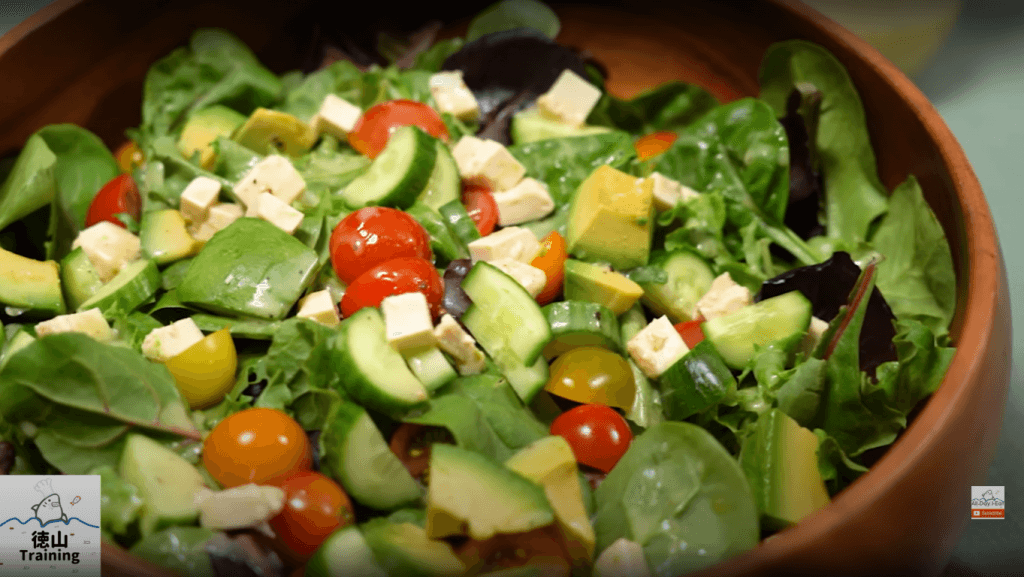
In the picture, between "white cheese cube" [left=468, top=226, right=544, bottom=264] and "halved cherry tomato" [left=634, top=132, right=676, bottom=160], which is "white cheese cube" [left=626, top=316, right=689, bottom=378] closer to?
"white cheese cube" [left=468, top=226, right=544, bottom=264]

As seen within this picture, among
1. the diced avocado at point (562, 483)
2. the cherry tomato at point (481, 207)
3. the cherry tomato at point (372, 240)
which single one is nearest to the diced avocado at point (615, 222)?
the cherry tomato at point (481, 207)

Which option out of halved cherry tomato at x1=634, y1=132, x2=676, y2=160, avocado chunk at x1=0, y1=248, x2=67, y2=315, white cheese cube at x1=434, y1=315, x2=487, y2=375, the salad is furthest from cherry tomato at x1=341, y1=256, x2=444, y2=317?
halved cherry tomato at x1=634, y1=132, x2=676, y2=160

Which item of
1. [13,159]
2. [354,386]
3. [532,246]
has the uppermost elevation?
[532,246]

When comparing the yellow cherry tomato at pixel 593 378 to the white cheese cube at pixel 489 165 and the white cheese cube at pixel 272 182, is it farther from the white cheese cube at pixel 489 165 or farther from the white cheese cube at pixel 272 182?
the white cheese cube at pixel 272 182

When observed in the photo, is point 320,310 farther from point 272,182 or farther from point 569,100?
point 569,100

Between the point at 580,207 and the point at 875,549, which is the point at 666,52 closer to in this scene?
the point at 580,207

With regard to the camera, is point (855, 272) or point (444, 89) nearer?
point (855, 272)

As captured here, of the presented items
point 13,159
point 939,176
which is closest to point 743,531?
point 939,176

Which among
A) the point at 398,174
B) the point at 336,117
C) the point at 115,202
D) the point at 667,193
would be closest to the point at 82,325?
the point at 115,202

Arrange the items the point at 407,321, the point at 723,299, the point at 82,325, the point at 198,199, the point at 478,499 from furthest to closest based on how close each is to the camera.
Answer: the point at 198,199 < the point at 723,299 < the point at 82,325 < the point at 407,321 < the point at 478,499
